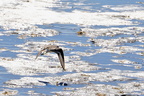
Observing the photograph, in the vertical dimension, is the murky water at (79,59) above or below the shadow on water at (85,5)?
above

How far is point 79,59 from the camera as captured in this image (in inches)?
1025

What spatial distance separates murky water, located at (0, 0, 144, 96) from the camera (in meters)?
20.1

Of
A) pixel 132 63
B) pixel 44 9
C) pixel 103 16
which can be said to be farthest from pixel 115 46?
pixel 44 9

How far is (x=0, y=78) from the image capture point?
69.5 feet

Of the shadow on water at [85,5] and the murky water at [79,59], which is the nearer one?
the murky water at [79,59]

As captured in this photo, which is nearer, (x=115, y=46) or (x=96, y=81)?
(x=96, y=81)

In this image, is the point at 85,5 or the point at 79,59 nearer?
the point at 79,59

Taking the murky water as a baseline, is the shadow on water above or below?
below

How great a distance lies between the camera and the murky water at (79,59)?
66.1 feet

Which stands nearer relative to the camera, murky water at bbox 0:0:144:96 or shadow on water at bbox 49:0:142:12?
murky water at bbox 0:0:144:96

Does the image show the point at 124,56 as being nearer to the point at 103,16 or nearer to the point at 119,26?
the point at 119,26

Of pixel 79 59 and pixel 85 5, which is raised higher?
pixel 79 59

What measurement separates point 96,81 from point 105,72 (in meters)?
1.99

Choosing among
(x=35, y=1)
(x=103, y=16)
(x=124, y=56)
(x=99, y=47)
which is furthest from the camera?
(x=35, y=1)
